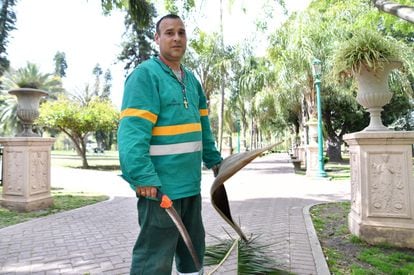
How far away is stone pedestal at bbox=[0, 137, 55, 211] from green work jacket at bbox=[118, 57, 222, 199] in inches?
224

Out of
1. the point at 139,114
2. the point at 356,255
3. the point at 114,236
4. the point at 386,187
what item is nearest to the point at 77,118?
the point at 114,236

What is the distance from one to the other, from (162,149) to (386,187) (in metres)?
3.50

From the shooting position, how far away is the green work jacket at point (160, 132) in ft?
6.34

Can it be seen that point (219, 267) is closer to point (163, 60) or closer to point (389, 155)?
point (163, 60)

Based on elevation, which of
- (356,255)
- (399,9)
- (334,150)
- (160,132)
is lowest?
(356,255)

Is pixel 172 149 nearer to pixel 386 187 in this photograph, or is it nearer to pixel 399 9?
pixel 399 9

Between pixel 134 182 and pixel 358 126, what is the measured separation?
1034 inches

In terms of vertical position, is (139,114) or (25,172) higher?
(139,114)

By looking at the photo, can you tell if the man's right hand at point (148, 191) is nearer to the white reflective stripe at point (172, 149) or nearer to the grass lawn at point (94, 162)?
the white reflective stripe at point (172, 149)

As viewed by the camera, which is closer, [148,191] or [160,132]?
[148,191]

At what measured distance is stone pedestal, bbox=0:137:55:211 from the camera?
22.9 ft

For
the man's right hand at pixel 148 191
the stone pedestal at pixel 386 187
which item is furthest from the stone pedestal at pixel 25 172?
the stone pedestal at pixel 386 187

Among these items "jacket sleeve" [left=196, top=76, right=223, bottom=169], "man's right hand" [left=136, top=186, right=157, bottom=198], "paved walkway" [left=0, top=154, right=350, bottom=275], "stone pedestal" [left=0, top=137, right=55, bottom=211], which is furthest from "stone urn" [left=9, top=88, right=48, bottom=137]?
"man's right hand" [left=136, top=186, right=157, bottom=198]

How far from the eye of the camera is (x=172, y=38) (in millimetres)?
2223
